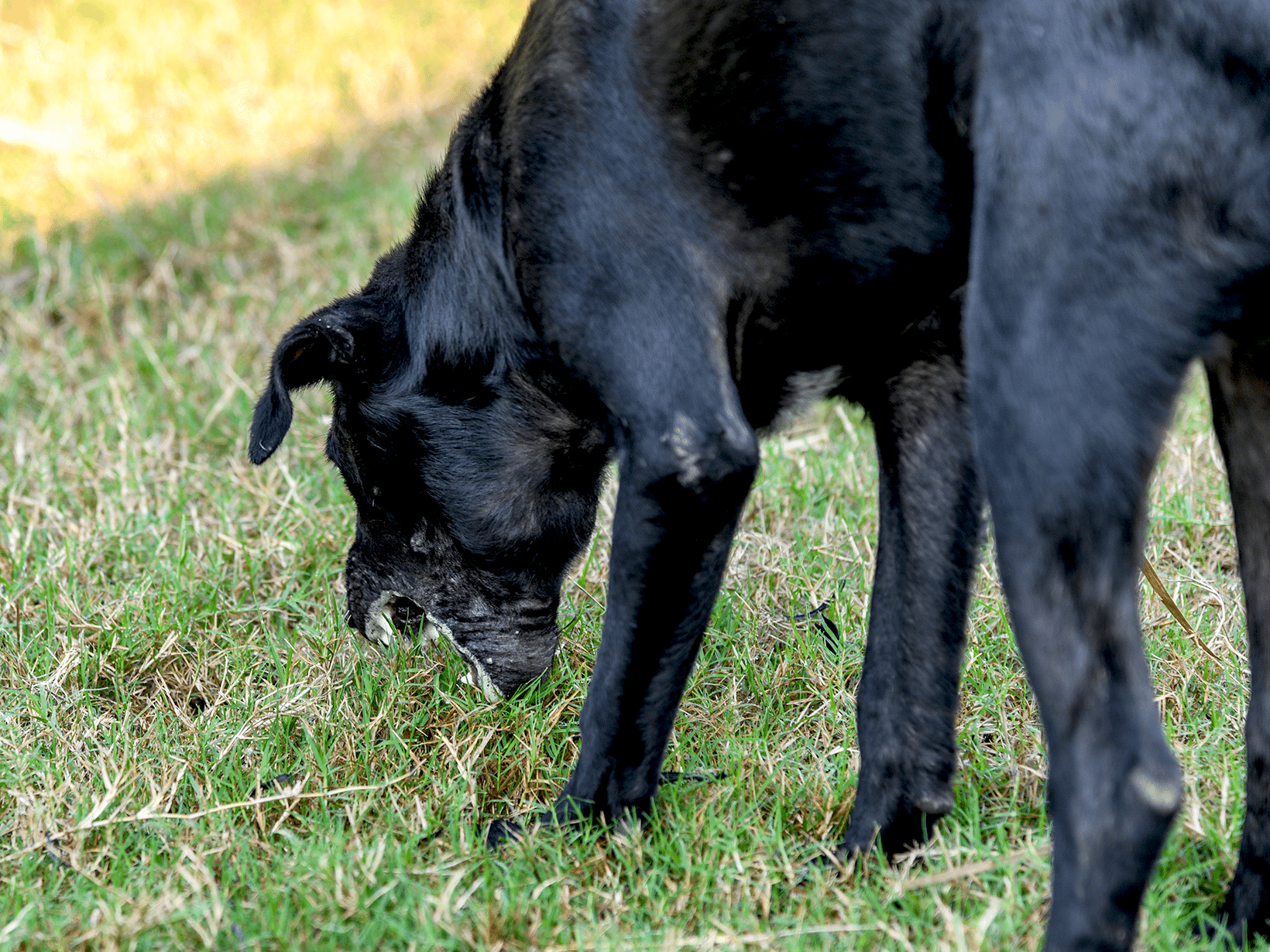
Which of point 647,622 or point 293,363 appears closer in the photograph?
point 647,622

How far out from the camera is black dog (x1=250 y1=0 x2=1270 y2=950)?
6.52 ft

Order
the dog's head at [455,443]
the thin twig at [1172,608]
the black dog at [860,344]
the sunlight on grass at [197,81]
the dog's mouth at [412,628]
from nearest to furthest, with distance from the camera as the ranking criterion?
1. the black dog at [860,344]
2. the dog's head at [455,443]
3. the thin twig at [1172,608]
4. the dog's mouth at [412,628]
5. the sunlight on grass at [197,81]

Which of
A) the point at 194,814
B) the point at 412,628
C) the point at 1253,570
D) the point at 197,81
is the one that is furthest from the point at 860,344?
the point at 197,81

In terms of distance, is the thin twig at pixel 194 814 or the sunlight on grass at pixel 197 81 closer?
the thin twig at pixel 194 814

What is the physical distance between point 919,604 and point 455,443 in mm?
1059

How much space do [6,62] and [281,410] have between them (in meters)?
6.09

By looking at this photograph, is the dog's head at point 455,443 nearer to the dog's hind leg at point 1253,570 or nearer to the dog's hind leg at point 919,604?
the dog's hind leg at point 919,604

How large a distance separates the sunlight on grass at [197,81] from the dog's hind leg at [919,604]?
4.72 metres

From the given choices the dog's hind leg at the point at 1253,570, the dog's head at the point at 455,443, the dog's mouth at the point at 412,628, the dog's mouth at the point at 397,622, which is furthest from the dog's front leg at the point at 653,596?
the dog's hind leg at the point at 1253,570

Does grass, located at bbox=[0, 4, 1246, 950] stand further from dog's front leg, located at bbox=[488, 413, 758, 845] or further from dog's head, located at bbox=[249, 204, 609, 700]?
dog's head, located at bbox=[249, 204, 609, 700]

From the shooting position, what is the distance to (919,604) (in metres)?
2.72

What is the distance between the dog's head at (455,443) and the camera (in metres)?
2.84

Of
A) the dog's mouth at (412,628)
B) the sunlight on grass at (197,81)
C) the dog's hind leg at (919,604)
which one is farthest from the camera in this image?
the sunlight on grass at (197,81)

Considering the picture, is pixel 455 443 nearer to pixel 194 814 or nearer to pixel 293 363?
pixel 293 363
